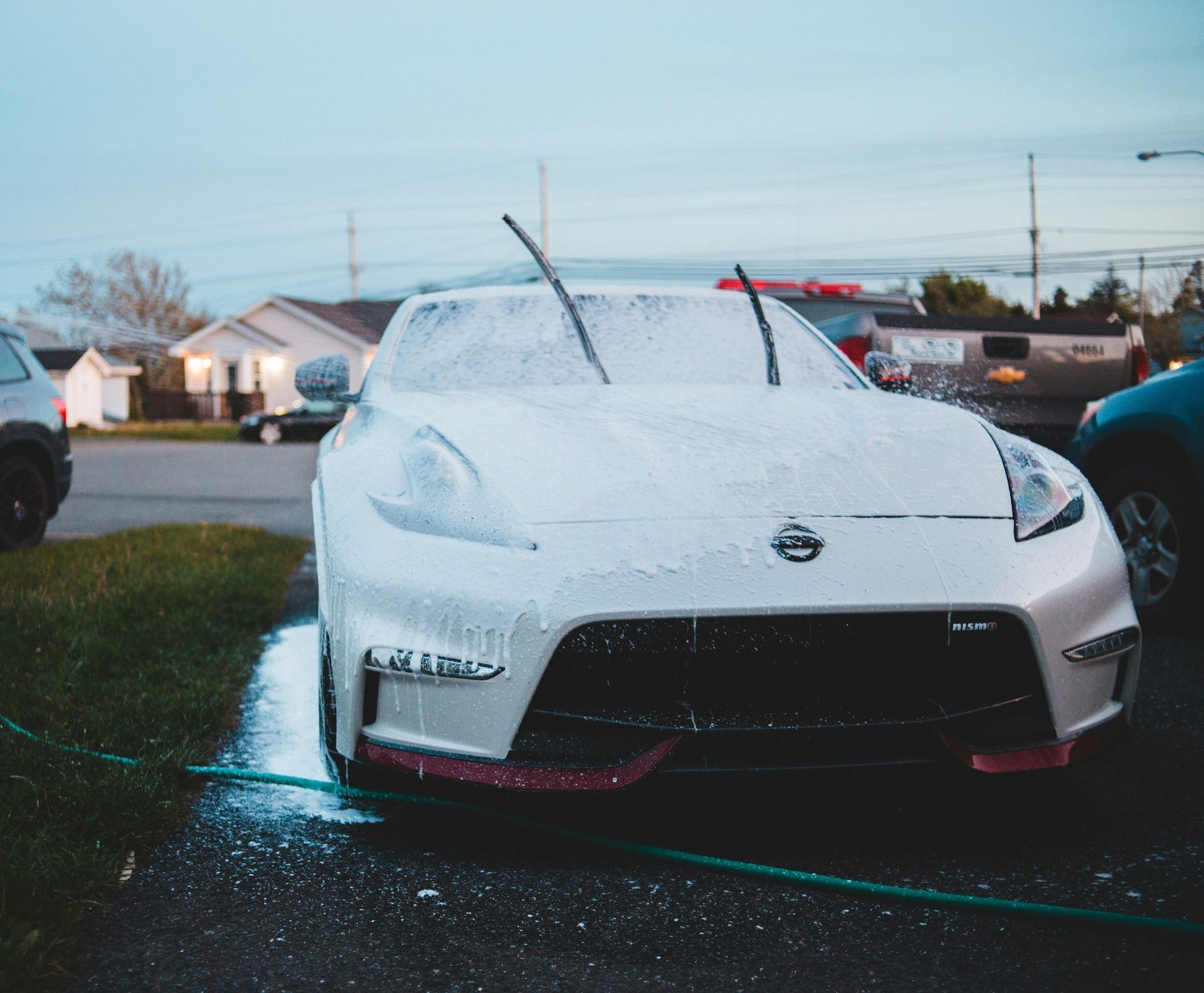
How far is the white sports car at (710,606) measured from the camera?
2.46 m

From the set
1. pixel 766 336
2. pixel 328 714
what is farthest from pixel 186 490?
pixel 328 714

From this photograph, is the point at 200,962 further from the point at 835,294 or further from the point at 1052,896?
the point at 835,294

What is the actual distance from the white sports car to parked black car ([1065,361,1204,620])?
2205mm

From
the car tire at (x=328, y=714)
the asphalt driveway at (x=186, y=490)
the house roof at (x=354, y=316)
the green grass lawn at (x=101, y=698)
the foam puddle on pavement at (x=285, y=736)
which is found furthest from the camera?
the house roof at (x=354, y=316)

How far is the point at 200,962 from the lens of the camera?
2.15m

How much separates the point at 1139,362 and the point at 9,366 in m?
7.52

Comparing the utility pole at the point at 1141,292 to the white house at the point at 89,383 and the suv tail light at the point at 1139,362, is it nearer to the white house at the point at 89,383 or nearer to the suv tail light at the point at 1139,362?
the suv tail light at the point at 1139,362

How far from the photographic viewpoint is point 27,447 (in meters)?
8.26

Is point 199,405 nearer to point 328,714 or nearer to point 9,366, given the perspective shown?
point 9,366

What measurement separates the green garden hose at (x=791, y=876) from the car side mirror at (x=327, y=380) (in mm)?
1411

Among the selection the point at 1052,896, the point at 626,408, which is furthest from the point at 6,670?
the point at 1052,896

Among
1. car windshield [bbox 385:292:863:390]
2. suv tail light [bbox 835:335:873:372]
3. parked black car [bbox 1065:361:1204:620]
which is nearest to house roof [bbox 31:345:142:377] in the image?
suv tail light [bbox 835:335:873:372]

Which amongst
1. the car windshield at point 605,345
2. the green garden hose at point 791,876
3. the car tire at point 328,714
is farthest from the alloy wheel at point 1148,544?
the car tire at point 328,714

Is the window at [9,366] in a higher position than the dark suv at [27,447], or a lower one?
higher
